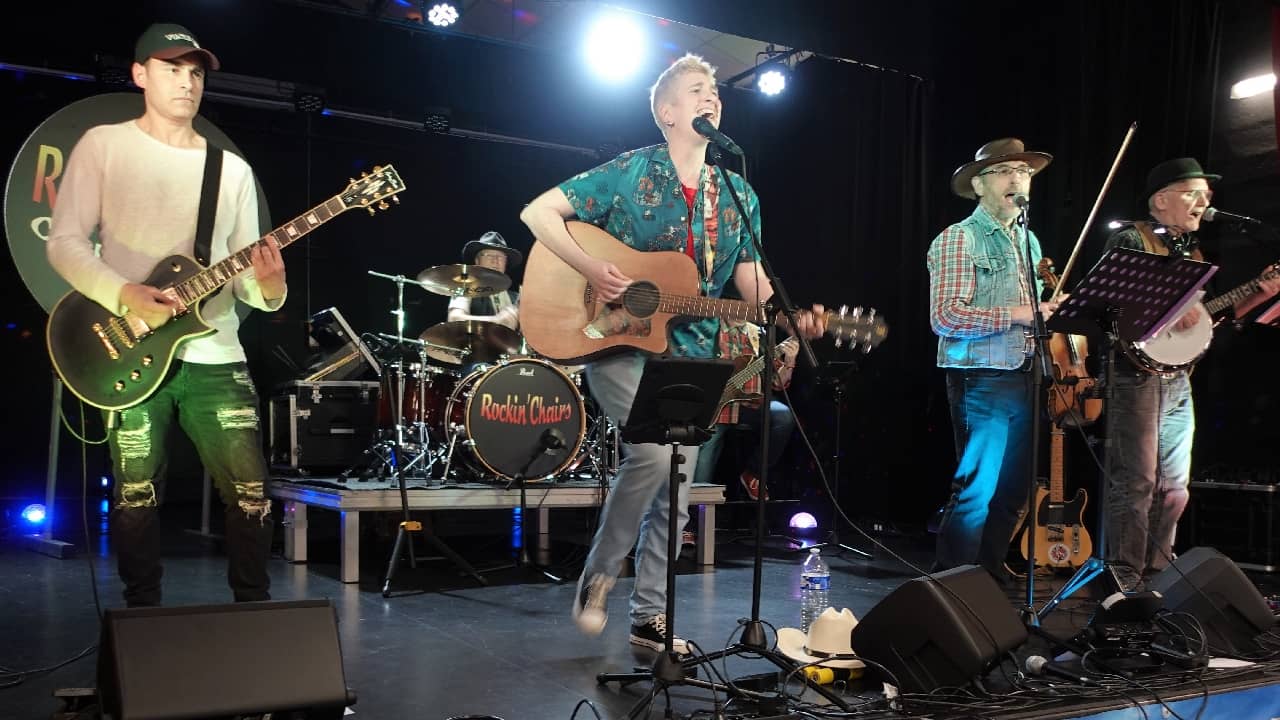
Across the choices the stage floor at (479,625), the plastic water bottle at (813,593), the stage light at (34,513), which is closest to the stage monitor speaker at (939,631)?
the stage floor at (479,625)

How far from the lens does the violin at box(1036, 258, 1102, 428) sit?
5594mm

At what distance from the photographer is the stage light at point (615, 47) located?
10.0 m

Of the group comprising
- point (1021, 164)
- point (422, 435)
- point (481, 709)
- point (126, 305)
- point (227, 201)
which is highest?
point (1021, 164)

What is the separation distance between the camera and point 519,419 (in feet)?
20.2

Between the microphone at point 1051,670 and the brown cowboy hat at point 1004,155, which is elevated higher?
the brown cowboy hat at point 1004,155

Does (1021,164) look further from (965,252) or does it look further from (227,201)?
(227,201)

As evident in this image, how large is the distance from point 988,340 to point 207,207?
3392 mm

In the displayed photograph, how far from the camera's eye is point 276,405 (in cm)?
787

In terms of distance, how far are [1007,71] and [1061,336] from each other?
2914 millimetres

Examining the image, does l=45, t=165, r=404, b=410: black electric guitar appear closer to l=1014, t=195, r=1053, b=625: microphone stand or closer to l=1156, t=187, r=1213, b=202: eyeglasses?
l=1014, t=195, r=1053, b=625: microphone stand

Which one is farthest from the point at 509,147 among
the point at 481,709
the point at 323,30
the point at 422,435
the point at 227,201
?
the point at 481,709

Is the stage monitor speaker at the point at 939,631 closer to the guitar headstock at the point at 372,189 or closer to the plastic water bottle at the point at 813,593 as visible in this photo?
the plastic water bottle at the point at 813,593

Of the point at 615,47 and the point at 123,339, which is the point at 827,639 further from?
the point at 615,47

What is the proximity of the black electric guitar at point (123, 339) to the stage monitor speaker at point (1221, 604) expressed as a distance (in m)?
3.43
